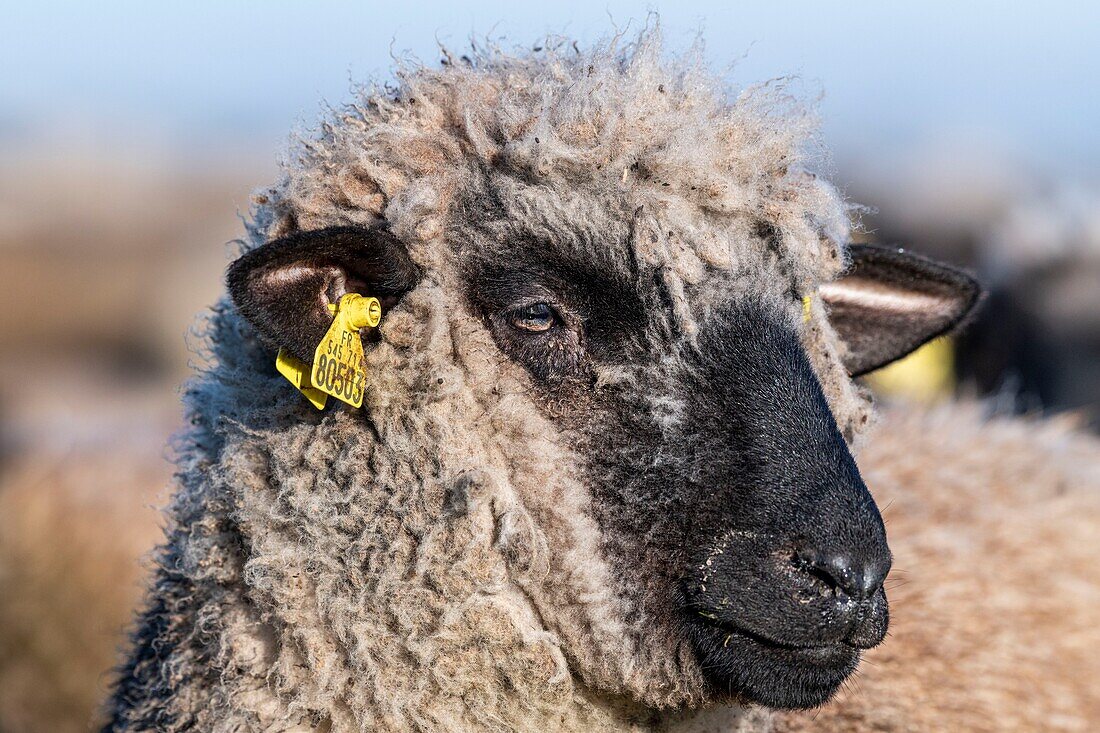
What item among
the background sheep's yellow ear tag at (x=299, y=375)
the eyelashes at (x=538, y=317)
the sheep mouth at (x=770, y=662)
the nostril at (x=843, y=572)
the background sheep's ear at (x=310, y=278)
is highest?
the background sheep's ear at (x=310, y=278)

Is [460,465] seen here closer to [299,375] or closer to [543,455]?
[543,455]

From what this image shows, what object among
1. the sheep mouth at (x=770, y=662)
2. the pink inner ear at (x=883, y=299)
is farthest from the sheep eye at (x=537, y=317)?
the pink inner ear at (x=883, y=299)

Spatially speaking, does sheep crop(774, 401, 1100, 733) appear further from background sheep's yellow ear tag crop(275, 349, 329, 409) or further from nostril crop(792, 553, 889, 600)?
background sheep's yellow ear tag crop(275, 349, 329, 409)

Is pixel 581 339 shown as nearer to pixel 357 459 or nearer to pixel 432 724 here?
pixel 357 459

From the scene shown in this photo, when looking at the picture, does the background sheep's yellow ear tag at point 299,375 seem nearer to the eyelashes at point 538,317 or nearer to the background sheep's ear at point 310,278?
the background sheep's ear at point 310,278

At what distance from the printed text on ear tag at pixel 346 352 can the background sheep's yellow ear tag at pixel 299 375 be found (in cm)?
3

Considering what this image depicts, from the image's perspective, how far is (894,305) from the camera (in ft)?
10.1

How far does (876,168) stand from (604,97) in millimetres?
13918

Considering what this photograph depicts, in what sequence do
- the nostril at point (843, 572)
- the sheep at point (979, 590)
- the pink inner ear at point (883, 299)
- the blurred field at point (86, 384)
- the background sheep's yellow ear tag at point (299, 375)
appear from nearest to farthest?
1. the nostril at point (843, 572)
2. the background sheep's yellow ear tag at point (299, 375)
3. the pink inner ear at point (883, 299)
4. the sheep at point (979, 590)
5. the blurred field at point (86, 384)

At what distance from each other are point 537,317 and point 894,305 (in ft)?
3.79

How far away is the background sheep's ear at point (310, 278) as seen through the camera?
2.26 metres

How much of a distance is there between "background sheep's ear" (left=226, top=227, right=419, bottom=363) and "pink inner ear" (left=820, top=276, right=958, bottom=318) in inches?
46.0

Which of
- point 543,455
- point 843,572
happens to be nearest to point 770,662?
point 843,572

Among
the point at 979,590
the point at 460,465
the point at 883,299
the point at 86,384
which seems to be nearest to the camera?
the point at 460,465
